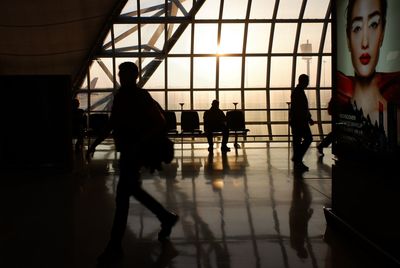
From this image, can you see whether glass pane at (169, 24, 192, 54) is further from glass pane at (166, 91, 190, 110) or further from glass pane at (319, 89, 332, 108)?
glass pane at (319, 89, 332, 108)

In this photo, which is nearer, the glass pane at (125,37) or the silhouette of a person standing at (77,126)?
Result: the silhouette of a person standing at (77,126)

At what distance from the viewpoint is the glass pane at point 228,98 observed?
19.7 m

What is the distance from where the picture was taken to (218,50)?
64.1 feet

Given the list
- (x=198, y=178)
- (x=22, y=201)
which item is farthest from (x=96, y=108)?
(x=22, y=201)

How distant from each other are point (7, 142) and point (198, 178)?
143 inches

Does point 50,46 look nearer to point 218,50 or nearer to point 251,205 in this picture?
point 218,50

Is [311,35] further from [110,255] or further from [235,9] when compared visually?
[110,255]

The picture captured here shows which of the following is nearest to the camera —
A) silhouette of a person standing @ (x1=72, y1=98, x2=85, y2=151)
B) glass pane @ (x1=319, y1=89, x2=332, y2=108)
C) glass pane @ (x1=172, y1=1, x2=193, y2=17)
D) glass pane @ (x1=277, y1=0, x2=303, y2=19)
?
silhouette of a person standing @ (x1=72, y1=98, x2=85, y2=151)

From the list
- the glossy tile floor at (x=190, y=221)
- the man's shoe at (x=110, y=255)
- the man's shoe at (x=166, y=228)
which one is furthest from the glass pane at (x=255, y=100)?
the man's shoe at (x=110, y=255)

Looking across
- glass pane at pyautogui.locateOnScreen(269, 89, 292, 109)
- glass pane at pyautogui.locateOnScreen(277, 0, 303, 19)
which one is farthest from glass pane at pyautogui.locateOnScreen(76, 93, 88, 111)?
glass pane at pyautogui.locateOnScreen(277, 0, 303, 19)

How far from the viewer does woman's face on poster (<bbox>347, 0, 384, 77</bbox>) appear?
4.00 metres

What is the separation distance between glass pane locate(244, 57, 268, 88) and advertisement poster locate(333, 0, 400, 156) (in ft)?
48.4

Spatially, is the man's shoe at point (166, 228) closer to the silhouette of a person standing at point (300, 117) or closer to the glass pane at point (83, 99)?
the silhouette of a person standing at point (300, 117)

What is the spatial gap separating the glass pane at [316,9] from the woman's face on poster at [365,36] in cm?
1534
